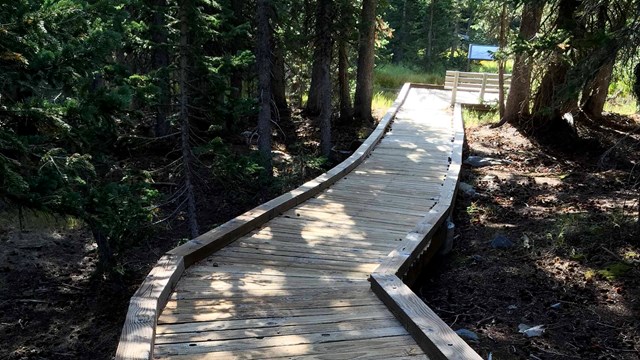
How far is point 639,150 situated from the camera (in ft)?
44.1

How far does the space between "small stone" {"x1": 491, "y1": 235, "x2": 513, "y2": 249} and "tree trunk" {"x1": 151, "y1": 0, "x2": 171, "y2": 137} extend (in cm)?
556

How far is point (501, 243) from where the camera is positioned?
8.00m

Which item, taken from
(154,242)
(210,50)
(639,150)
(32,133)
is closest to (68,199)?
(32,133)

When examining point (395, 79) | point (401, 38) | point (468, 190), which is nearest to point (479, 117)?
point (468, 190)

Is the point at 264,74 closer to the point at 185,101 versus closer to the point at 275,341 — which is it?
the point at 185,101

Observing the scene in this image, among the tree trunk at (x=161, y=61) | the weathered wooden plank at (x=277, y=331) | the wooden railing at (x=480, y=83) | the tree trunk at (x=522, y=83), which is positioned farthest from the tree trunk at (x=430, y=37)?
the weathered wooden plank at (x=277, y=331)

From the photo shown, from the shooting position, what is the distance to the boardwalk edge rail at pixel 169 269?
3.58 meters

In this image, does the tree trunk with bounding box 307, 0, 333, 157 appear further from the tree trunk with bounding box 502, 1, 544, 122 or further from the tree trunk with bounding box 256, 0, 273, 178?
the tree trunk with bounding box 502, 1, 544, 122

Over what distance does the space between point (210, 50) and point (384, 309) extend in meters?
11.4

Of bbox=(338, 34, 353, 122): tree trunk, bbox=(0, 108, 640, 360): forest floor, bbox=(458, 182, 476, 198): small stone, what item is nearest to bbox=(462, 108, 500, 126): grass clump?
bbox=(338, 34, 353, 122): tree trunk

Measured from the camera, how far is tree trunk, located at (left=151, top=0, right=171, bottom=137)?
27.5 ft

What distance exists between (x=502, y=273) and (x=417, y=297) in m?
3.01

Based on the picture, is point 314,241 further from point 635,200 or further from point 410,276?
point 635,200

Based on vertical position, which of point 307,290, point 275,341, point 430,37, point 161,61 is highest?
point 430,37
